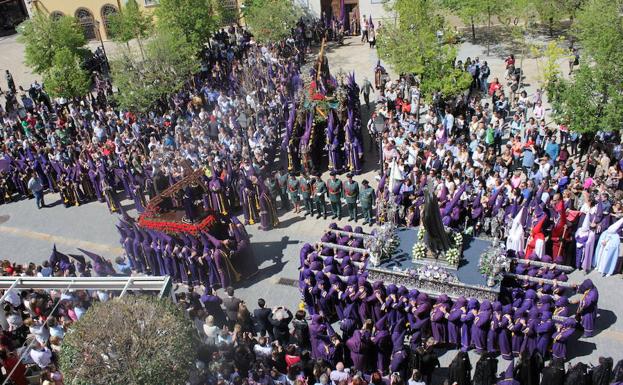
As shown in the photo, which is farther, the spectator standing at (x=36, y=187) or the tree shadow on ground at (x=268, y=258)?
the spectator standing at (x=36, y=187)

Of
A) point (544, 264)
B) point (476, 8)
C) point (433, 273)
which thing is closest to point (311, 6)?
point (476, 8)

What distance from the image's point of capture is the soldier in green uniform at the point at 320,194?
18.4 meters

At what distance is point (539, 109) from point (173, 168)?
41.8ft

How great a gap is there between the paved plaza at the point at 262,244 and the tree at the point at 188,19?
35.8ft

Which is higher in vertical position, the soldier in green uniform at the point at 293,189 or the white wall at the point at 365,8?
the white wall at the point at 365,8

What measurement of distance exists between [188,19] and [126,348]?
25.0 m

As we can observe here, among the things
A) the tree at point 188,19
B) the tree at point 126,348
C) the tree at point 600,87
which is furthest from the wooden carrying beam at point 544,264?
the tree at point 188,19

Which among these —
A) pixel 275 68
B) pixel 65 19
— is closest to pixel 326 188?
pixel 275 68

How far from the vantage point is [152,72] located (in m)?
26.5

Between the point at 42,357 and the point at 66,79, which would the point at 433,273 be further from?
the point at 66,79

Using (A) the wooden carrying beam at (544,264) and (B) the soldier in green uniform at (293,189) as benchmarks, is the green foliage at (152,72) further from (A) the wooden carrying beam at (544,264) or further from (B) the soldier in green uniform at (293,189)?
(A) the wooden carrying beam at (544,264)

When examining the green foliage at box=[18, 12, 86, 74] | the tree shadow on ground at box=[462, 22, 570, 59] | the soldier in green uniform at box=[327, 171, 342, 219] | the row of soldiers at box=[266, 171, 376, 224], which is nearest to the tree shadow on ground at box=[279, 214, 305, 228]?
the row of soldiers at box=[266, 171, 376, 224]

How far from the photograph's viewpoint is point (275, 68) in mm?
29625

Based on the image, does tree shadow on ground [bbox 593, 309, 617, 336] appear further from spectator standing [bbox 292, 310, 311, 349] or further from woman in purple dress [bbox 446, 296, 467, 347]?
spectator standing [bbox 292, 310, 311, 349]
